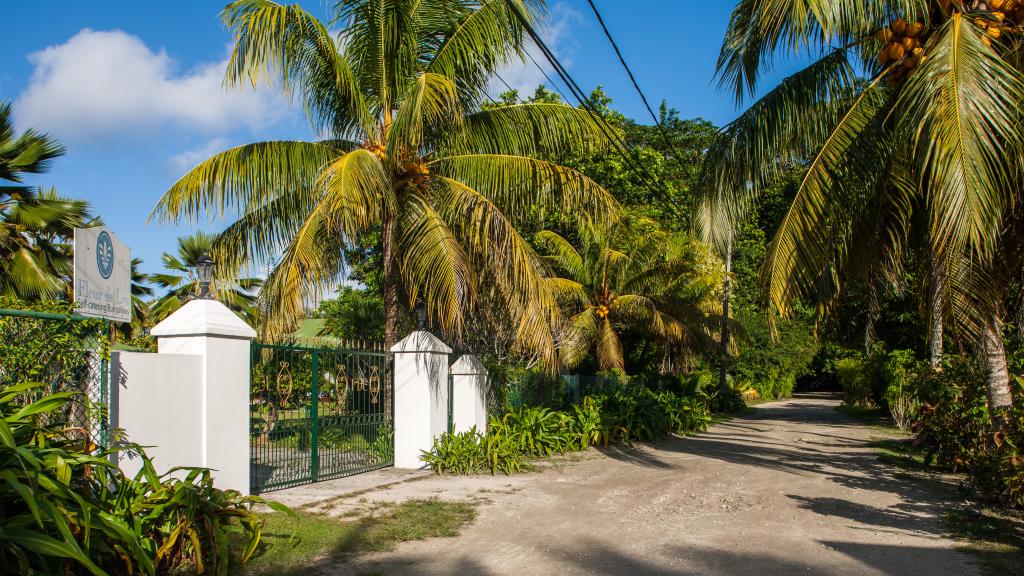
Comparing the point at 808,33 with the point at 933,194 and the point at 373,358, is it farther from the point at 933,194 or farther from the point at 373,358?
the point at 373,358

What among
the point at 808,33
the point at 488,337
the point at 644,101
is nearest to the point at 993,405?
the point at 808,33

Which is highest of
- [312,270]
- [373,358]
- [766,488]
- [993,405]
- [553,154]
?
[553,154]

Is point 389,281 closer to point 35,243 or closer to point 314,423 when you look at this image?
point 314,423

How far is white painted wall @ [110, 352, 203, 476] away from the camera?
627 centimetres

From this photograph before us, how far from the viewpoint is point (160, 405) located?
669 centimetres

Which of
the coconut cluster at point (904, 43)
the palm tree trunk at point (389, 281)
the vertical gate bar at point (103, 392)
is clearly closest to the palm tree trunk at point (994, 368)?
the coconut cluster at point (904, 43)

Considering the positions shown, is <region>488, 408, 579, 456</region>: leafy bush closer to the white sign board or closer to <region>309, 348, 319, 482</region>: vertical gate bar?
<region>309, 348, 319, 482</region>: vertical gate bar

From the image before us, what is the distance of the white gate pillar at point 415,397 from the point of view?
1116 cm

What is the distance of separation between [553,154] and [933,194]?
655cm

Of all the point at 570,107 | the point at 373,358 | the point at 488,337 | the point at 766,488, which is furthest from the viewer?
the point at 488,337

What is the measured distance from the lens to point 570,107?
1202 cm

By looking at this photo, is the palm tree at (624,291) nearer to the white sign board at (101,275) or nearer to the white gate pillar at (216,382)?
the white gate pillar at (216,382)

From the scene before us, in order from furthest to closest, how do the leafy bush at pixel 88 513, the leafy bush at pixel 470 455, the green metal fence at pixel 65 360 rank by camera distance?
the leafy bush at pixel 470 455 < the green metal fence at pixel 65 360 < the leafy bush at pixel 88 513

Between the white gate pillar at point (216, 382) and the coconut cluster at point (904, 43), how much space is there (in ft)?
26.0
